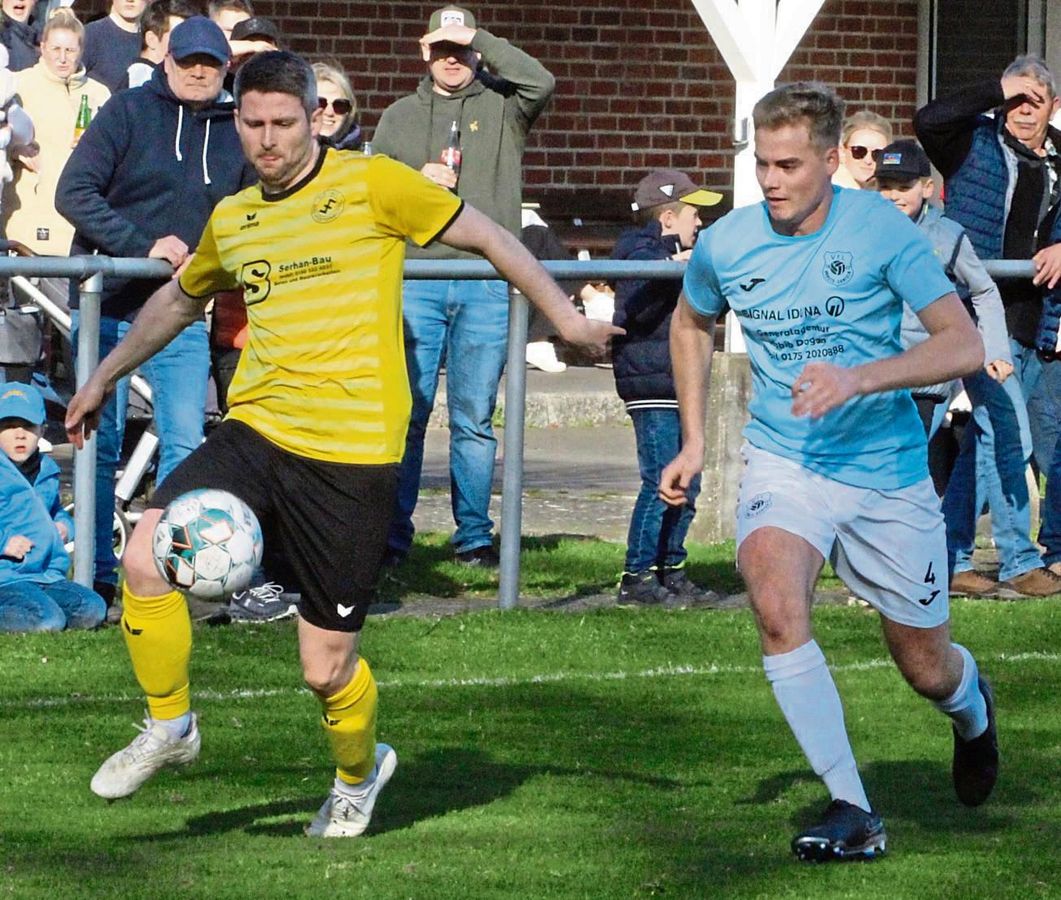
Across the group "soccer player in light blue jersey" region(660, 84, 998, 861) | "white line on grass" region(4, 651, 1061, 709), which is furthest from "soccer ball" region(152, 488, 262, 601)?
"white line on grass" region(4, 651, 1061, 709)

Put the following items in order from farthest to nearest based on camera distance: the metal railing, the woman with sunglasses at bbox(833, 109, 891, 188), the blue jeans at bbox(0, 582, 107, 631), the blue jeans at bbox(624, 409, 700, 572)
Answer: the woman with sunglasses at bbox(833, 109, 891, 188), the blue jeans at bbox(624, 409, 700, 572), the blue jeans at bbox(0, 582, 107, 631), the metal railing

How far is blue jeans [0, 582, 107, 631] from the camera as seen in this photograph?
901 centimetres

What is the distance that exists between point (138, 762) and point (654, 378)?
4.39 meters

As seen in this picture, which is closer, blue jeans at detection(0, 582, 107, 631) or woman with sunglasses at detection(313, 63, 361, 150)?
blue jeans at detection(0, 582, 107, 631)

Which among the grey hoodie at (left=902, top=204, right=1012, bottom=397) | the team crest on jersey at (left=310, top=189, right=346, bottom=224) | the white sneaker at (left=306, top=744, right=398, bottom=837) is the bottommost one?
the white sneaker at (left=306, top=744, right=398, bottom=837)

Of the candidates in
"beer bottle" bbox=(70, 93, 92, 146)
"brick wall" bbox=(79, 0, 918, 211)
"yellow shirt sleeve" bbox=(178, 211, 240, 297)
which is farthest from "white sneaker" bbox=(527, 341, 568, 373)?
"yellow shirt sleeve" bbox=(178, 211, 240, 297)

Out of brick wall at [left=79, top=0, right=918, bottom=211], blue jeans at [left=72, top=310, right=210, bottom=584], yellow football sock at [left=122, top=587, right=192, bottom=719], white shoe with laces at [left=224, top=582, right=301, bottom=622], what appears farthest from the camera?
brick wall at [left=79, top=0, right=918, bottom=211]

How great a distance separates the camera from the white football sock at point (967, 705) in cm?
635

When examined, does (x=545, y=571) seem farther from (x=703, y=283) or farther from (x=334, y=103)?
(x=703, y=283)

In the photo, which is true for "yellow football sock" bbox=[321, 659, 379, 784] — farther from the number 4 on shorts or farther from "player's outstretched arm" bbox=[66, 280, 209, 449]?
the number 4 on shorts

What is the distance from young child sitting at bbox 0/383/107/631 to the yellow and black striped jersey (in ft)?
10.5

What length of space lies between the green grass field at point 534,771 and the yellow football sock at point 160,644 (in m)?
0.39

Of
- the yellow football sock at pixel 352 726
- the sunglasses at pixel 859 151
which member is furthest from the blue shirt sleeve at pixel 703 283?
the sunglasses at pixel 859 151

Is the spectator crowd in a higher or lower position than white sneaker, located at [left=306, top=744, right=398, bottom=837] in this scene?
higher
